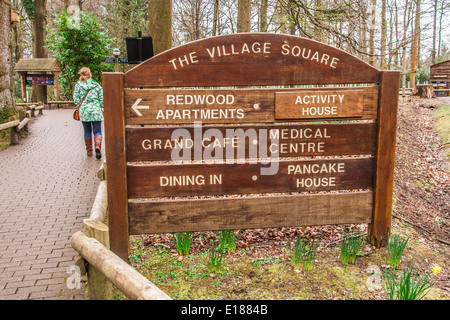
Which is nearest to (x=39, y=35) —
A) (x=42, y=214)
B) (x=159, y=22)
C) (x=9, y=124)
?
(x=9, y=124)

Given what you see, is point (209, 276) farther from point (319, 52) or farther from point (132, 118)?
point (319, 52)

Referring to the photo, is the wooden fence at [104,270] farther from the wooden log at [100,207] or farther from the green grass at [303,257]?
the green grass at [303,257]

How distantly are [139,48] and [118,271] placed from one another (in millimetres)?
6872

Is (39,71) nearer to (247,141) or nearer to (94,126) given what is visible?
(94,126)

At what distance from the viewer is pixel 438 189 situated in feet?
29.6

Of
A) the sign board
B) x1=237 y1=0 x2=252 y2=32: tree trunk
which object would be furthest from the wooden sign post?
the sign board

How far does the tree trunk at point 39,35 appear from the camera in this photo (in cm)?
2630

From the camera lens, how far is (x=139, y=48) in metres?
8.98

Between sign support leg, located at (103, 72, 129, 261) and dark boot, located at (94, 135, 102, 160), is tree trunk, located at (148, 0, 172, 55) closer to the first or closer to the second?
dark boot, located at (94, 135, 102, 160)

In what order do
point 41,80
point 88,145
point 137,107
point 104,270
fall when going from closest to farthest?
1. point 104,270
2. point 137,107
3. point 88,145
4. point 41,80

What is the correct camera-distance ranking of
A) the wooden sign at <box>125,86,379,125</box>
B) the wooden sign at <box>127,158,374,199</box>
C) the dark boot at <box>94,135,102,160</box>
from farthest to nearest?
the dark boot at <box>94,135,102,160</box> < the wooden sign at <box>127,158,374,199</box> < the wooden sign at <box>125,86,379,125</box>

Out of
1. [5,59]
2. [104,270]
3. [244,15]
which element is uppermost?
[244,15]

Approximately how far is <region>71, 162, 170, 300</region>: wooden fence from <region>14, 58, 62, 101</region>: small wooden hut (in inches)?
911

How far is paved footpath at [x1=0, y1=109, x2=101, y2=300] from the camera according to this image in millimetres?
Result: 3992
